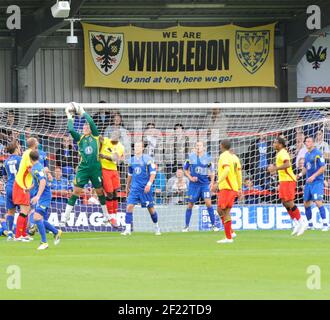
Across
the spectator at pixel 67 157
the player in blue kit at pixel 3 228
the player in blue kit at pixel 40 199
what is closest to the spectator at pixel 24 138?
the spectator at pixel 67 157

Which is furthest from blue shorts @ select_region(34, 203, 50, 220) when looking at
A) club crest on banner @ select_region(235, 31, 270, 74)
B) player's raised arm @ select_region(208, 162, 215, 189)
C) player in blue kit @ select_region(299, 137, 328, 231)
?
club crest on banner @ select_region(235, 31, 270, 74)

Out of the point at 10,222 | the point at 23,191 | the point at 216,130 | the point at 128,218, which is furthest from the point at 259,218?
the point at 23,191

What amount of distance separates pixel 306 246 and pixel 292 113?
9.71m

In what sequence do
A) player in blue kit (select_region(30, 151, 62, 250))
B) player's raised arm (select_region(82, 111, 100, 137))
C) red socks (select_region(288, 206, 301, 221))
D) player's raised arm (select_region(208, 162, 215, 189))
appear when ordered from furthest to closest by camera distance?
player's raised arm (select_region(208, 162, 215, 189)) → red socks (select_region(288, 206, 301, 221)) → player's raised arm (select_region(82, 111, 100, 137)) → player in blue kit (select_region(30, 151, 62, 250))

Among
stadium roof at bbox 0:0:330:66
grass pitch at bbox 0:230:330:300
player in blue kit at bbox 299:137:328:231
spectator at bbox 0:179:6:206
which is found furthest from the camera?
stadium roof at bbox 0:0:330:66

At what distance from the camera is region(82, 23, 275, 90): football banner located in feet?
98.5

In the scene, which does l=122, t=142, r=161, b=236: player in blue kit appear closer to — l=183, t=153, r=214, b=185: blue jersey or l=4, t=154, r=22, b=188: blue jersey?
l=183, t=153, r=214, b=185: blue jersey

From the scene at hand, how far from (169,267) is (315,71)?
1773 cm

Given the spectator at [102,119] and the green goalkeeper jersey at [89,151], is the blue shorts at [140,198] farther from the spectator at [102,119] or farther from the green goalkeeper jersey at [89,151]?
the spectator at [102,119]

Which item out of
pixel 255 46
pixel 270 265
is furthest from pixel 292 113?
pixel 270 265

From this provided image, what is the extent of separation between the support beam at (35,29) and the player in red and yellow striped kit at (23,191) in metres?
6.50

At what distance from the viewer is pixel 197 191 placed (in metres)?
24.0

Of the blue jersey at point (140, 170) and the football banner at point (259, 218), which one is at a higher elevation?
the blue jersey at point (140, 170)

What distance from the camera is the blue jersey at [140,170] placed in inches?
917
